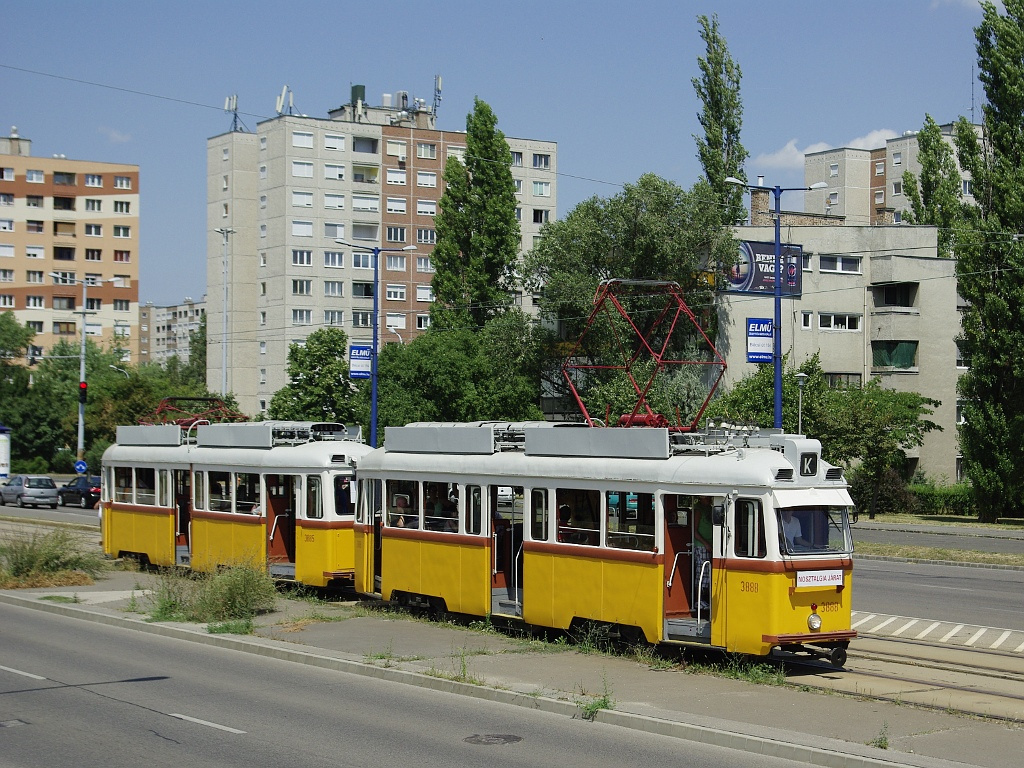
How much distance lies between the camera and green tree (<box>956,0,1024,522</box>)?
45906 mm

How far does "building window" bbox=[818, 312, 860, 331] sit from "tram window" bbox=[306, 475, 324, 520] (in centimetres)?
4441

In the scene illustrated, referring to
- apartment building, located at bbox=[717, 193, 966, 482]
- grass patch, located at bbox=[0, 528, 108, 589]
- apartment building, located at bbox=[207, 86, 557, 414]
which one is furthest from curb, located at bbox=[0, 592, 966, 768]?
apartment building, located at bbox=[207, 86, 557, 414]

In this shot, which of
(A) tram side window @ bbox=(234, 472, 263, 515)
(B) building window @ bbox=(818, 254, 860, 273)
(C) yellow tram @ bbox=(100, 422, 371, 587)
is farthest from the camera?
(B) building window @ bbox=(818, 254, 860, 273)

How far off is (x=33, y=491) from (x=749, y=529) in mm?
50436

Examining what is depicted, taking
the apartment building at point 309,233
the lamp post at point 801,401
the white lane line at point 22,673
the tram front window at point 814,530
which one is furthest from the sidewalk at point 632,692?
the apartment building at point 309,233

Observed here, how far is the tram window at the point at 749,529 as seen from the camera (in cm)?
1373

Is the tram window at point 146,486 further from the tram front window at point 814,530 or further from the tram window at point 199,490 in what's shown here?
the tram front window at point 814,530

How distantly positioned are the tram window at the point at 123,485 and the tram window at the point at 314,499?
290 inches

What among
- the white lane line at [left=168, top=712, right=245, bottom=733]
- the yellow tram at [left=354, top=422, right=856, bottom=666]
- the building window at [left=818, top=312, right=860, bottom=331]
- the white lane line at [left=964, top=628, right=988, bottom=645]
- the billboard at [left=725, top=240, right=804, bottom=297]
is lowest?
the white lane line at [left=964, top=628, right=988, bottom=645]

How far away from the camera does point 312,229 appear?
89.2 m

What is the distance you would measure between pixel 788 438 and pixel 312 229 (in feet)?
255

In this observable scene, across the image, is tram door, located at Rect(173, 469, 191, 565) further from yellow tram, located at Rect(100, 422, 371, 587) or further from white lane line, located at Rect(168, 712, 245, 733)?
white lane line, located at Rect(168, 712, 245, 733)

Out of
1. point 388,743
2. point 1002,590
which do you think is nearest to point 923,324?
point 1002,590

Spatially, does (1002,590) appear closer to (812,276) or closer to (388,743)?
(388,743)
